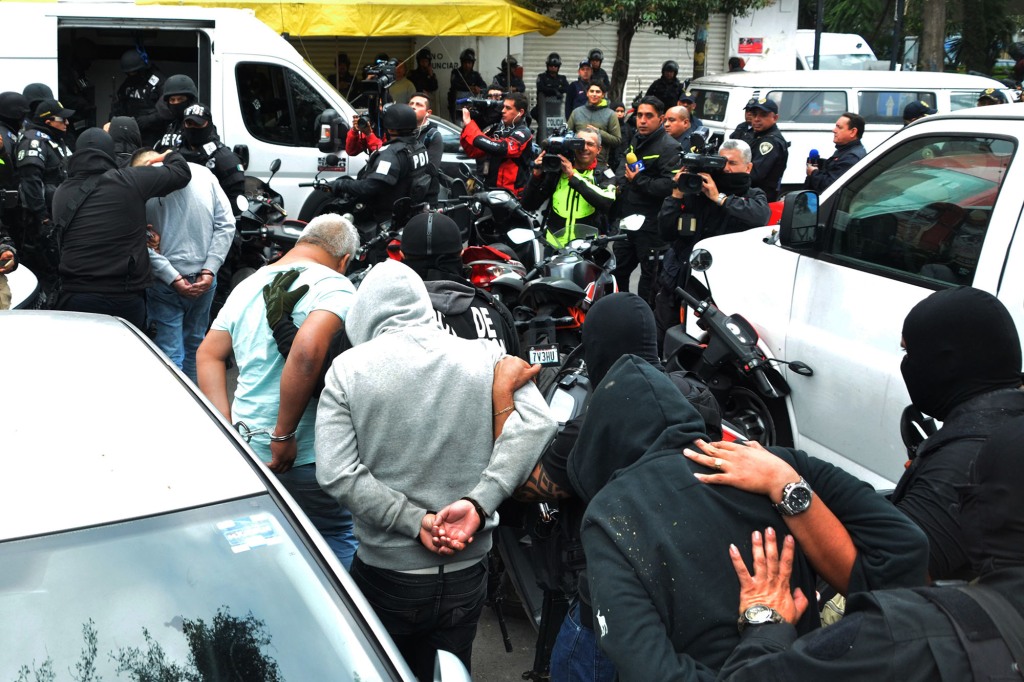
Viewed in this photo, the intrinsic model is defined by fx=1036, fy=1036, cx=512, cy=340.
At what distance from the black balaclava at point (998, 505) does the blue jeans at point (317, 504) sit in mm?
2286

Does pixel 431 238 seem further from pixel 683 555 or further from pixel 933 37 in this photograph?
pixel 933 37

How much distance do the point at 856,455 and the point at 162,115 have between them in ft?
18.9

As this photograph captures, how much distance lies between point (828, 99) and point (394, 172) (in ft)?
26.5

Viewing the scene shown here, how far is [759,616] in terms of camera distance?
192 centimetres

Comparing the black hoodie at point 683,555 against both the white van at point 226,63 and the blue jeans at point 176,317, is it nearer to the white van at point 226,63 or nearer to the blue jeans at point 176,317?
the blue jeans at point 176,317

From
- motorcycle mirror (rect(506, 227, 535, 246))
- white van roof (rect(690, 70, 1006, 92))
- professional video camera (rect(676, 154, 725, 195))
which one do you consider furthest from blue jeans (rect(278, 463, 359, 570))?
white van roof (rect(690, 70, 1006, 92))

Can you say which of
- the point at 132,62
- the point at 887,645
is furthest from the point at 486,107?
the point at 887,645

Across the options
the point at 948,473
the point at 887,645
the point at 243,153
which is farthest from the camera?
the point at 243,153

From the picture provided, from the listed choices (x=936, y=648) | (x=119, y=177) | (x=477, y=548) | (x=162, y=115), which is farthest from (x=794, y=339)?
(x=162, y=115)

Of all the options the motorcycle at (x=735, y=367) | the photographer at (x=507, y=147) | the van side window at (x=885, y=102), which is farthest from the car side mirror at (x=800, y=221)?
the van side window at (x=885, y=102)

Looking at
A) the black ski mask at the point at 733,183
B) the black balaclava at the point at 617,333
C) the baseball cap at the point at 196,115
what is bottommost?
the black balaclava at the point at 617,333

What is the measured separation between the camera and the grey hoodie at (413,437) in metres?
2.88

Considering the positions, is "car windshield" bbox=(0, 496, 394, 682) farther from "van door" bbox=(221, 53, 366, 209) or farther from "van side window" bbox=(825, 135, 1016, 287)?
"van door" bbox=(221, 53, 366, 209)

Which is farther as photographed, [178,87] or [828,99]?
[828,99]
